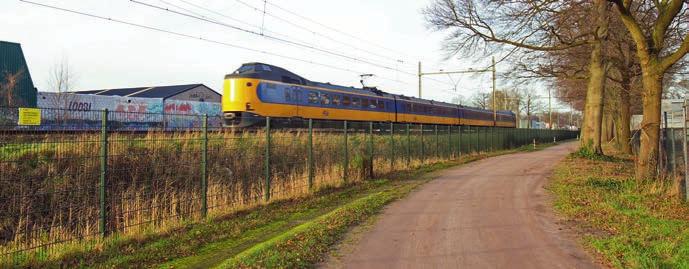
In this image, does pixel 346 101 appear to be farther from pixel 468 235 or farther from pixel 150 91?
pixel 150 91

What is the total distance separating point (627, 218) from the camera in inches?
319

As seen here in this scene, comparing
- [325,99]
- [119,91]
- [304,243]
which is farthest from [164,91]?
[304,243]

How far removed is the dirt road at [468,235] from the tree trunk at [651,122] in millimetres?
2561

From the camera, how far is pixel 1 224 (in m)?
9.63

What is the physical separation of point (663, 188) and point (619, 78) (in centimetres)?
2008

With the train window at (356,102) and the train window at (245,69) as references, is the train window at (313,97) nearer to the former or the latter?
the train window at (245,69)

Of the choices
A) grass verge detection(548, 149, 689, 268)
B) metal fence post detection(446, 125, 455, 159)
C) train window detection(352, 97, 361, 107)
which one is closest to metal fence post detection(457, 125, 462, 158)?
metal fence post detection(446, 125, 455, 159)

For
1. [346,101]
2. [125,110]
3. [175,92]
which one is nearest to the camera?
[346,101]

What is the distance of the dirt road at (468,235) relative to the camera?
19.5ft

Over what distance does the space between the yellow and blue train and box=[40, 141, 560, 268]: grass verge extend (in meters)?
11.2

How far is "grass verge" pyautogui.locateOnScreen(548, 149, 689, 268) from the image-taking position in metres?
5.89

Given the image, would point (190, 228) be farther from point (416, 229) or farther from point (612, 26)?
point (612, 26)

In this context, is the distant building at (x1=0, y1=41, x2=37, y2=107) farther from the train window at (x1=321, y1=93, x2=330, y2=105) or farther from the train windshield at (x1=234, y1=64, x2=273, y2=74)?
the train window at (x1=321, y1=93, x2=330, y2=105)

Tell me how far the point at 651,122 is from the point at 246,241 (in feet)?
32.8
